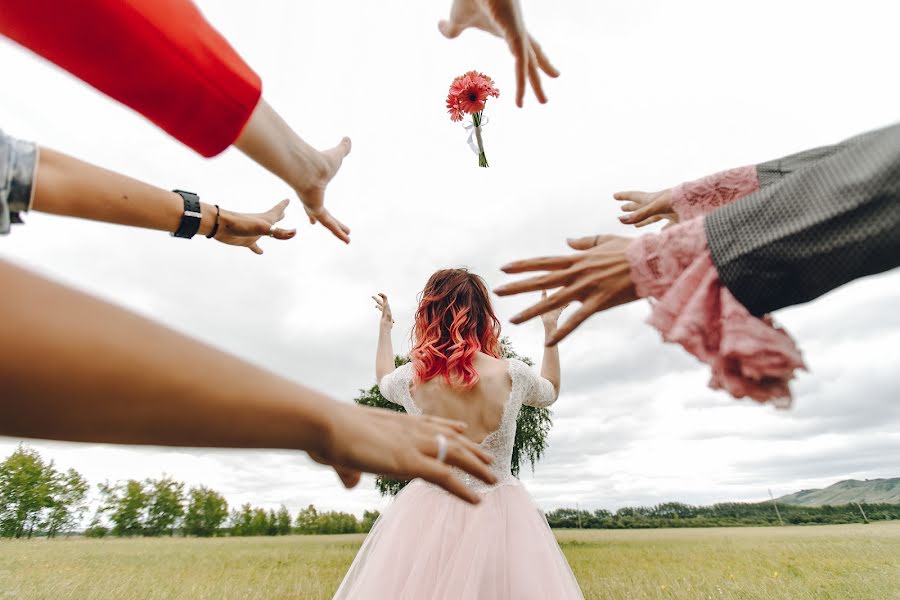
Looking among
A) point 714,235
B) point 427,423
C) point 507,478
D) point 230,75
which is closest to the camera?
point 427,423

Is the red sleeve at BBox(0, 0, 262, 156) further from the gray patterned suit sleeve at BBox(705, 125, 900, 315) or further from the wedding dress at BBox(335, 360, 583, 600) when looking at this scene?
the wedding dress at BBox(335, 360, 583, 600)

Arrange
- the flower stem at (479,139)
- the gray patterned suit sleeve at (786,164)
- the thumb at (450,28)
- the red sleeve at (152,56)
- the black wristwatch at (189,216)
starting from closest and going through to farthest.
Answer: the red sleeve at (152,56), the gray patterned suit sleeve at (786,164), the black wristwatch at (189,216), the thumb at (450,28), the flower stem at (479,139)

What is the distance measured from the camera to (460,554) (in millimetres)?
3428

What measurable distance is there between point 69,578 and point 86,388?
1257 centimetres

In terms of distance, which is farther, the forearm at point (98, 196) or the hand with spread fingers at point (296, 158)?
the hand with spread fingers at point (296, 158)

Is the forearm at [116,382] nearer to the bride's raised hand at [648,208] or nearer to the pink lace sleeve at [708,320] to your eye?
the pink lace sleeve at [708,320]

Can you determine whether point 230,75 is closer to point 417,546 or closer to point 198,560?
point 417,546

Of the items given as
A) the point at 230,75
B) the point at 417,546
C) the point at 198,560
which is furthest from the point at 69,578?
the point at 230,75

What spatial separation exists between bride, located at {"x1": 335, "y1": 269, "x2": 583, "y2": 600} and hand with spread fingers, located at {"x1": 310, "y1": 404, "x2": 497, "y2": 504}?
5.89ft

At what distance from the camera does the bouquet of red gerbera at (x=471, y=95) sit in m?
6.35

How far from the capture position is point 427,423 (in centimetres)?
118

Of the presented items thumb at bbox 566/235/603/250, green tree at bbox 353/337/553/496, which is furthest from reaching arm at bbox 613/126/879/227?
green tree at bbox 353/337/553/496

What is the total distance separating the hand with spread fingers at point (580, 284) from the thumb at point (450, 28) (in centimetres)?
138

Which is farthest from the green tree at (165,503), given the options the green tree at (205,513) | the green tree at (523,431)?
the green tree at (523,431)
